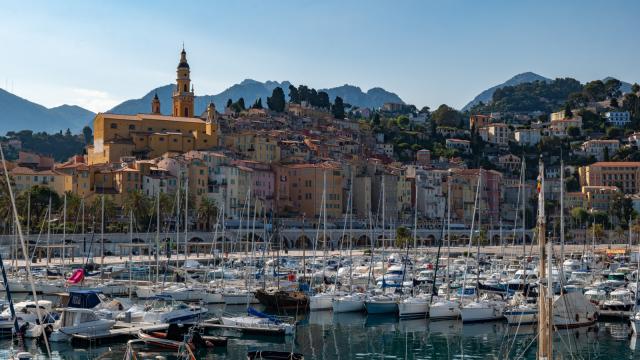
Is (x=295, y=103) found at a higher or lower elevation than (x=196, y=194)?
higher

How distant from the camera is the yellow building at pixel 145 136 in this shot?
361 feet

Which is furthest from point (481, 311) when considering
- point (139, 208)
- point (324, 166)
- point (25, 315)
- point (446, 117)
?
point (446, 117)

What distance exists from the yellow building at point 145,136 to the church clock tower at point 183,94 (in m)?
7.91

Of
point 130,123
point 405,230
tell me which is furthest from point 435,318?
point 130,123

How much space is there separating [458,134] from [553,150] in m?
19.3

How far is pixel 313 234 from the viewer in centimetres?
10188

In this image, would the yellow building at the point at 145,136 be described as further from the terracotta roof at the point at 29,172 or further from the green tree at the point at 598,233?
the green tree at the point at 598,233

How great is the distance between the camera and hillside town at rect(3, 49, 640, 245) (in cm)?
9969

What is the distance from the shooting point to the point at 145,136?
11288 cm

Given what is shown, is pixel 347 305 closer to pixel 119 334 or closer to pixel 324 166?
pixel 119 334

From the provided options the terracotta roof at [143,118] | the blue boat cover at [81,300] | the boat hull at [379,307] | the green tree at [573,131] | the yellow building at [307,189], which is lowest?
the boat hull at [379,307]

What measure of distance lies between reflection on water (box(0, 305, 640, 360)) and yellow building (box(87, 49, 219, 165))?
2675 inches

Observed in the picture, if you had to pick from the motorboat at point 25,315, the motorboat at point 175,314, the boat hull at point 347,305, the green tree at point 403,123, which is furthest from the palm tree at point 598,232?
the motorboat at point 25,315

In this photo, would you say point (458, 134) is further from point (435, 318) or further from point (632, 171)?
point (435, 318)
